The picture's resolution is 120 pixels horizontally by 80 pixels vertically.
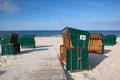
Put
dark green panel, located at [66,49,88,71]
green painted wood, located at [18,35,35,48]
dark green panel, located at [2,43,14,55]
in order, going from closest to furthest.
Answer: dark green panel, located at [66,49,88,71] < dark green panel, located at [2,43,14,55] < green painted wood, located at [18,35,35,48]

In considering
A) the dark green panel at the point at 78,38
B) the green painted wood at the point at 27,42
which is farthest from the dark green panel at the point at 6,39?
the dark green panel at the point at 78,38

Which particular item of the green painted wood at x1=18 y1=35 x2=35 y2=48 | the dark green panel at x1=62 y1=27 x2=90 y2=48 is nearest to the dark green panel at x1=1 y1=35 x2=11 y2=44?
the green painted wood at x1=18 y1=35 x2=35 y2=48

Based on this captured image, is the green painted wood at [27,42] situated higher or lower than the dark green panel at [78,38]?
lower

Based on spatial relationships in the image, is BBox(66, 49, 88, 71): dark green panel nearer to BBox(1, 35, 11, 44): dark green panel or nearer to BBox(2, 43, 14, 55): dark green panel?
BBox(2, 43, 14, 55): dark green panel

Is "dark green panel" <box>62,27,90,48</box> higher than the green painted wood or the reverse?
higher

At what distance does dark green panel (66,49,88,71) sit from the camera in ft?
32.3

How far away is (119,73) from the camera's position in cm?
972

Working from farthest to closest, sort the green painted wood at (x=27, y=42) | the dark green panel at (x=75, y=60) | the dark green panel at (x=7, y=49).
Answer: the green painted wood at (x=27, y=42) → the dark green panel at (x=7, y=49) → the dark green panel at (x=75, y=60)

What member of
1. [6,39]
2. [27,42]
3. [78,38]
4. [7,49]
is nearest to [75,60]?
[78,38]

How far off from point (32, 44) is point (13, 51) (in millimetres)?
5376

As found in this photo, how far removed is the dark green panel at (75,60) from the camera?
985cm

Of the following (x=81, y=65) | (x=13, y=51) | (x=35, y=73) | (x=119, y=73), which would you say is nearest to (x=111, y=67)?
(x=119, y=73)

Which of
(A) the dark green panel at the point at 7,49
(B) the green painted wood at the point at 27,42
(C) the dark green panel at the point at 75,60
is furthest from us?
(B) the green painted wood at the point at 27,42

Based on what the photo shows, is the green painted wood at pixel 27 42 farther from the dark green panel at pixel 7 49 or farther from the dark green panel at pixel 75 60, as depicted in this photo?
the dark green panel at pixel 75 60
